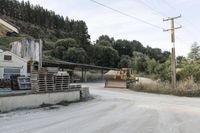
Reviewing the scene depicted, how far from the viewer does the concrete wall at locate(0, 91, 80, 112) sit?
→ 54.0 feet

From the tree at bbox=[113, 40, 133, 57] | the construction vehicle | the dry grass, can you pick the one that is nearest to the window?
the dry grass

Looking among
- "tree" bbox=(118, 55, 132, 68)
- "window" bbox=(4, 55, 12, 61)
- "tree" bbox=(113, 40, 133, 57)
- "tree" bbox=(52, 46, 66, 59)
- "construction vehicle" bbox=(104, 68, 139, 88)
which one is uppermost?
"tree" bbox=(113, 40, 133, 57)

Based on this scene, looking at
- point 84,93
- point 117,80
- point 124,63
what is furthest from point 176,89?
point 124,63

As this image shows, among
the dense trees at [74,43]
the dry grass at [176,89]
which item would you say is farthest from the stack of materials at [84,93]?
the dense trees at [74,43]

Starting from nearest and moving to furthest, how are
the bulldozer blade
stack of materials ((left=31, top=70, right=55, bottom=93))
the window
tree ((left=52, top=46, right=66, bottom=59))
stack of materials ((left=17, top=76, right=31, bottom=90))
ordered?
stack of materials ((left=31, top=70, right=55, bottom=93)) → stack of materials ((left=17, top=76, right=31, bottom=90)) → the window → the bulldozer blade → tree ((left=52, top=46, right=66, bottom=59))

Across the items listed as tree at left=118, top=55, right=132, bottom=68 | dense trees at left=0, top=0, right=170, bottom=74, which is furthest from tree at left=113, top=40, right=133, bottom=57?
tree at left=118, top=55, right=132, bottom=68

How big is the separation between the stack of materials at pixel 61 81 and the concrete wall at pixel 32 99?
410 millimetres

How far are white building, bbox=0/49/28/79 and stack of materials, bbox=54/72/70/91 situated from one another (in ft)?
10.6

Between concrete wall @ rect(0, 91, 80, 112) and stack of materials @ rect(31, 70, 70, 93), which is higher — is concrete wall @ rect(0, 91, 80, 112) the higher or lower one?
the lower one

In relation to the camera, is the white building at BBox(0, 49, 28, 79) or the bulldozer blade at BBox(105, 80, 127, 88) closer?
the white building at BBox(0, 49, 28, 79)

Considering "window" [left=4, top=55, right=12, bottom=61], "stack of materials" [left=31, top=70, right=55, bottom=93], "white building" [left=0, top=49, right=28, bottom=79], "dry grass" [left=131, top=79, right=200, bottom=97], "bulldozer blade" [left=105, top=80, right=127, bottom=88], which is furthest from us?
"bulldozer blade" [left=105, top=80, right=127, bottom=88]

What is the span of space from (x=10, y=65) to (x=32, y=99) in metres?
5.70

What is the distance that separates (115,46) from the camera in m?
99.3

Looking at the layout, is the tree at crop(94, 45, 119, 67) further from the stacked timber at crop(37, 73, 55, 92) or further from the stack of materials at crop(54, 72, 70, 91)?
the stacked timber at crop(37, 73, 55, 92)
